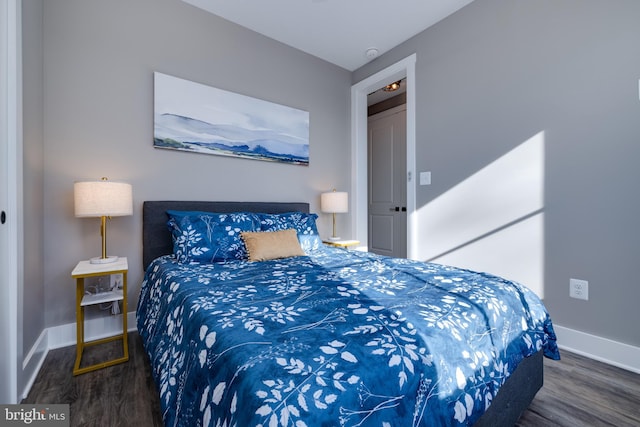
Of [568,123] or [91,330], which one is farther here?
[91,330]

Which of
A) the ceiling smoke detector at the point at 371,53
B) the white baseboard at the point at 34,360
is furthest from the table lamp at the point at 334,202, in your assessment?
the white baseboard at the point at 34,360

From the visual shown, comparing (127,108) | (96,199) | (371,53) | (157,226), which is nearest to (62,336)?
(157,226)

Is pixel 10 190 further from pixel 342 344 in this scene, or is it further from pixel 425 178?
pixel 425 178

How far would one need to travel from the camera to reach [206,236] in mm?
2070

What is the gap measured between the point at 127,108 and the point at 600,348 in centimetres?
381

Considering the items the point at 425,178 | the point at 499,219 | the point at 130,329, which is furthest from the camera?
the point at 425,178

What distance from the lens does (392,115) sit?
14.7 feet

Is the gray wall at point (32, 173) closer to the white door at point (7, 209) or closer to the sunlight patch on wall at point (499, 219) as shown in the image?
the white door at point (7, 209)

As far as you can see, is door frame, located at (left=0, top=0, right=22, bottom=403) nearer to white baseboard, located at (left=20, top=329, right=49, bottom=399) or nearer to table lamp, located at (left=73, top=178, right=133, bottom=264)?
white baseboard, located at (left=20, top=329, right=49, bottom=399)

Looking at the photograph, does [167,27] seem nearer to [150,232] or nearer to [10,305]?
[150,232]

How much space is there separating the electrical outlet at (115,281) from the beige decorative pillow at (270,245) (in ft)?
3.20

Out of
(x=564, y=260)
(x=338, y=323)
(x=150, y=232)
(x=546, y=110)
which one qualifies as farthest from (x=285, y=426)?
(x=546, y=110)

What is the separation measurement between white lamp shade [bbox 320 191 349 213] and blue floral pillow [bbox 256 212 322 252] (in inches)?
24.1

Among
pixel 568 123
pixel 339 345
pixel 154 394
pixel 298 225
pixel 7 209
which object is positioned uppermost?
pixel 568 123
